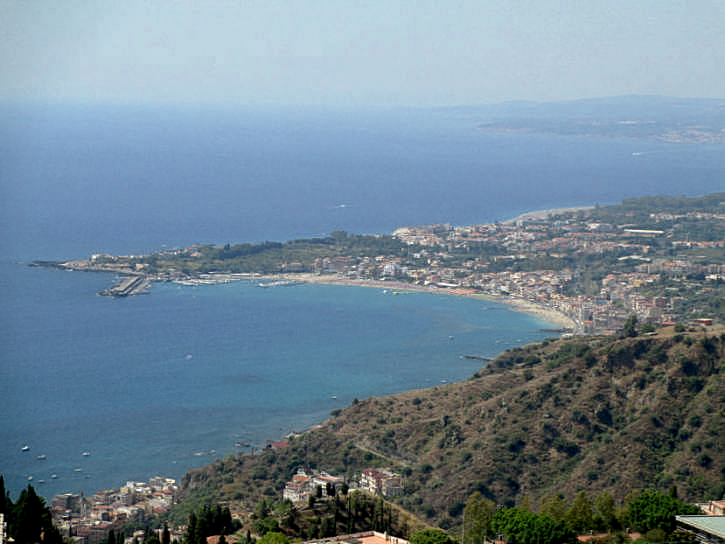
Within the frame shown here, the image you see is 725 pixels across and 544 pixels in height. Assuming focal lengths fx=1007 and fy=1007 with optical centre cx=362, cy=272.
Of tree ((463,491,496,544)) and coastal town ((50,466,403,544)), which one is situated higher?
tree ((463,491,496,544))

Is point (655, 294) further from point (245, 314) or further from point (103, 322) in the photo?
point (103, 322)

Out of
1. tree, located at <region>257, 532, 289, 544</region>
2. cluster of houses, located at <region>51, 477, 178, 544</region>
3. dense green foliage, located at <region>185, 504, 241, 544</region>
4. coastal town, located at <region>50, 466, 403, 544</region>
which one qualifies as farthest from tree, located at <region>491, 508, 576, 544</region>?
cluster of houses, located at <region>51, 477, 178, 544</region>

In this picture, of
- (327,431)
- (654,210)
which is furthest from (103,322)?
(654,210)

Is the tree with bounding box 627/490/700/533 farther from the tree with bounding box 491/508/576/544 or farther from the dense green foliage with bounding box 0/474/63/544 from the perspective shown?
the dense green foliage with bounding box 0/474/63/544

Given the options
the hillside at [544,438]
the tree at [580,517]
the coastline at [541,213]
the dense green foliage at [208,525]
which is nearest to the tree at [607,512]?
the tree at [580,517]

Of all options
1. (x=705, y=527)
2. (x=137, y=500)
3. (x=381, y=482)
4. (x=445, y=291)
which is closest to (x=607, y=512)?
(x=705, y=527)

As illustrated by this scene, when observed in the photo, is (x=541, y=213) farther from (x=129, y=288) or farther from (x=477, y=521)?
(x=477, y=521)
